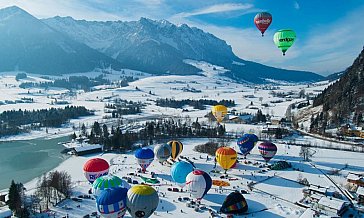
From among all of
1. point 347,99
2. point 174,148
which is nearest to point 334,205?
point 174,148

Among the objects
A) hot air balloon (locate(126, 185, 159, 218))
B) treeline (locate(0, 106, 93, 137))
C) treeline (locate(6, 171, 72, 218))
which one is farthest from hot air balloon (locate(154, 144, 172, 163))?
treeline (locate(0, 106, 93, 137))

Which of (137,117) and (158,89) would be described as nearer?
(137,117)

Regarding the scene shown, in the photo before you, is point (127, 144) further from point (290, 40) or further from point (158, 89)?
point (158, 89)

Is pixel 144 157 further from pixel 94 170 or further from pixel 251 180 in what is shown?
pixel 251 180

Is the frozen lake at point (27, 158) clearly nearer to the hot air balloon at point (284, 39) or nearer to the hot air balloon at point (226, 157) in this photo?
the hot air balloon at point (226, 157)

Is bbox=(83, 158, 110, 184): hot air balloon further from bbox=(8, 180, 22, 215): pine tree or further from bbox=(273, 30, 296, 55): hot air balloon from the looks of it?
bbox=(273, 30, 296, 55): hot air balloon

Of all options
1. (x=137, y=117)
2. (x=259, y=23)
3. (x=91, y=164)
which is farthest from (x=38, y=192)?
(x=137, y=117)
